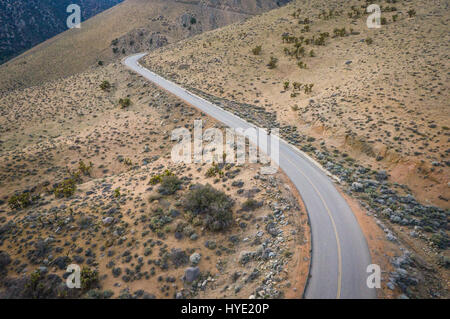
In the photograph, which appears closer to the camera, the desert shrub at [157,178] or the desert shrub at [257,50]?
the desert shrub at [157,178]

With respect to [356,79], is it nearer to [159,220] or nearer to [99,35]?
[159,220]

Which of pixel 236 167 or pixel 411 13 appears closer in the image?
pixel 236 167

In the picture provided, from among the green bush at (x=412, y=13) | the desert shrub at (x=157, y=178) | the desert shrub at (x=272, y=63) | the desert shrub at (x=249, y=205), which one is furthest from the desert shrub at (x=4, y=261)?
the green bush at (x=412, y=13)

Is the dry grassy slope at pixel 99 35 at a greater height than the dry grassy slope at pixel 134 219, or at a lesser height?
greater

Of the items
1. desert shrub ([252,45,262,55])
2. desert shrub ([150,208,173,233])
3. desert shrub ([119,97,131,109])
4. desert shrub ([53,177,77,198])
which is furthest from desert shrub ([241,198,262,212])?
desert shrub ([252,45,262,55])

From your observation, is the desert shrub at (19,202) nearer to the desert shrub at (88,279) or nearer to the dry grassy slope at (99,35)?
the desert shrub at (88,279)

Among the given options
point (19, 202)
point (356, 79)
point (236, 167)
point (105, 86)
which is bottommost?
point (19, 202)

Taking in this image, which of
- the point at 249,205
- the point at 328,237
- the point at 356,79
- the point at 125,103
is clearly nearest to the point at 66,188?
the point at 249,205
